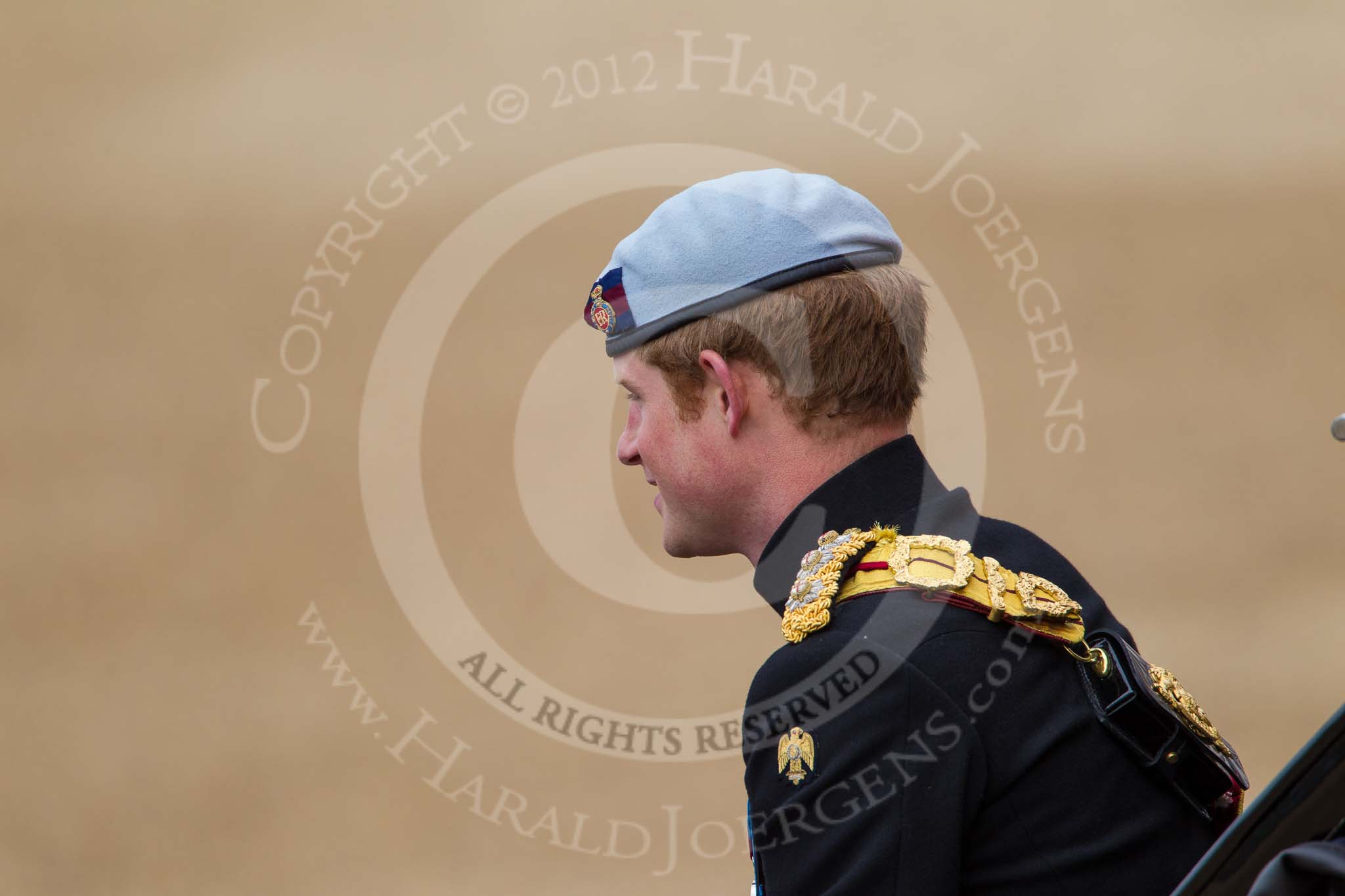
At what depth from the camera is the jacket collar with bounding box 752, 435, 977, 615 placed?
1.20 meters

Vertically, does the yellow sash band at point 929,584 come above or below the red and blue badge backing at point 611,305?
below

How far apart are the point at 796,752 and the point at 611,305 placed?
1.62 feet

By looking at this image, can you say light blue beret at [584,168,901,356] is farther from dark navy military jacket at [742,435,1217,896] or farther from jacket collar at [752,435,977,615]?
dark navy military jacket at [742,435,1217,896]

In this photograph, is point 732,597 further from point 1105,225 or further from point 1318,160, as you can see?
point 1318,160

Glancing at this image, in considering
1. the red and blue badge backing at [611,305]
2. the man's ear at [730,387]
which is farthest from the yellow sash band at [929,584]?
the red and blue badge backing at [611,305]

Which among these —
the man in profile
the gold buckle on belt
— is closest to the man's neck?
the man in profile

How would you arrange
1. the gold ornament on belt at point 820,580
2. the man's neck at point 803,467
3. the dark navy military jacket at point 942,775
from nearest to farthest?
1. the dark navy military jacket at point 942,775
2. the gold ornament on belt at point 820,580
3. the man's neck at point 803,467

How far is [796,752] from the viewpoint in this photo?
1.03m

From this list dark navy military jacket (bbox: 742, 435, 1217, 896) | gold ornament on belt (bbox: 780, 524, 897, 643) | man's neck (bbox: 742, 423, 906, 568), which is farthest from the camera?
man's neck (bbox: 742, 423, 906, 568)

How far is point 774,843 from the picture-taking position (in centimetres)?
106

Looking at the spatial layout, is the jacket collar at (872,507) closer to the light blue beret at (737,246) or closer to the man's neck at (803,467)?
the man's neck at (803,467)

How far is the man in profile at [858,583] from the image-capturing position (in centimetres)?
101

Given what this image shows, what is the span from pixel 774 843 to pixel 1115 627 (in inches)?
14.4

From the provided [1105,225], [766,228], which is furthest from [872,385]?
[1105,225]
